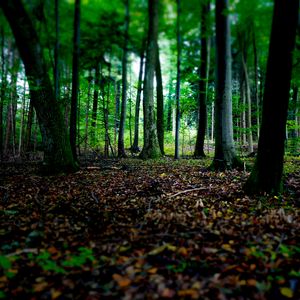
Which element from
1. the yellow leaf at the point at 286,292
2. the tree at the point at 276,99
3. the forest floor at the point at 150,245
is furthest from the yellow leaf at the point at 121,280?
the tree at the point at 276,99

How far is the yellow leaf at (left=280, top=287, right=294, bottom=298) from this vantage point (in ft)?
6.65

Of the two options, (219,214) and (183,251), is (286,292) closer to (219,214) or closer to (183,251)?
(183,251)

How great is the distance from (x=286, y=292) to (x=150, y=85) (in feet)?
37.7

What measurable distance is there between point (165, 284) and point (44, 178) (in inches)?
235

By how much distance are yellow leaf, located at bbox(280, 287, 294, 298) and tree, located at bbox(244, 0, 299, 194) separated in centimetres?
303

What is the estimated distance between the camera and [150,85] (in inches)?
492

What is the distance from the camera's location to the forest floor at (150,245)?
7.12 feet

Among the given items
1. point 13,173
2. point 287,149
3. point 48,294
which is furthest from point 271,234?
point 287,149

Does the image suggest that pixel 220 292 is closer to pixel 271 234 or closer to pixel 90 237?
pixel 271 234

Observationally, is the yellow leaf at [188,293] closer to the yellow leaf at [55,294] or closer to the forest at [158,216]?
the forest at [158,216]

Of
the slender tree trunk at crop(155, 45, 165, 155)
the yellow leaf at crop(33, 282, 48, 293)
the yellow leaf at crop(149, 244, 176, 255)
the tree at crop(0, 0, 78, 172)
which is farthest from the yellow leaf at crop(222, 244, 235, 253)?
the slender tree trunk at crop(155, 45, 165, 155)

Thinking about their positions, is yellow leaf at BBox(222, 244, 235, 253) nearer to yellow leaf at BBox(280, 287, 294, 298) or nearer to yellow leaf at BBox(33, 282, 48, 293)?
yellow leaf at BBox(280, 287, 294, 298)

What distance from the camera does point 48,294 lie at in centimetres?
213

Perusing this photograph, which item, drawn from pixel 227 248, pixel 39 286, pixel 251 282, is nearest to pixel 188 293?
pixel 251 282
